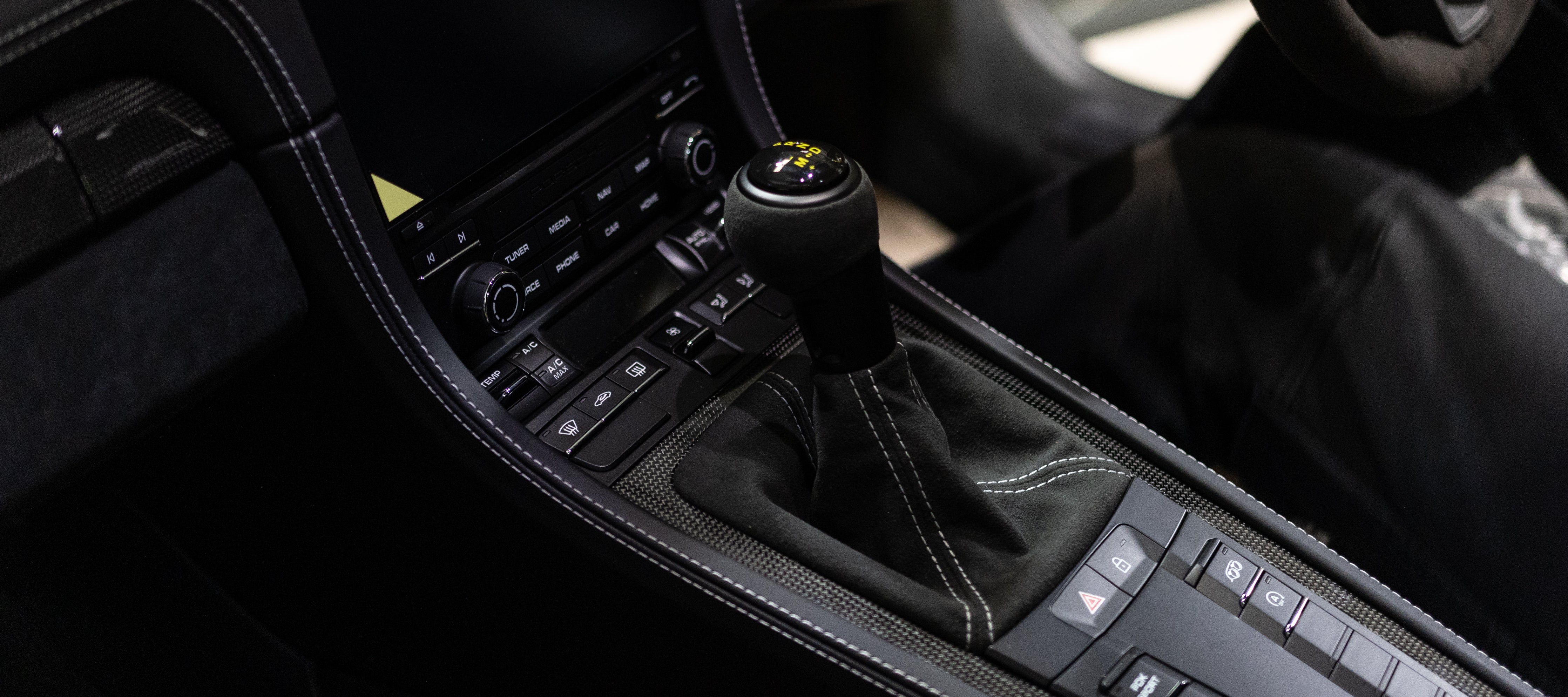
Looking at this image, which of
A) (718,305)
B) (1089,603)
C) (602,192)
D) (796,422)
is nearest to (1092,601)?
(1089,603)

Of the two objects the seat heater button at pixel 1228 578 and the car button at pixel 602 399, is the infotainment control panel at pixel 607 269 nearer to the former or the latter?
the car button at pixel 602 399

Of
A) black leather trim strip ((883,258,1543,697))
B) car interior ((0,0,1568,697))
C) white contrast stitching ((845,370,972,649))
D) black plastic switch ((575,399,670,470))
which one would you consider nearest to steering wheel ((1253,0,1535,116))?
car interior ((0,0,1568,697))

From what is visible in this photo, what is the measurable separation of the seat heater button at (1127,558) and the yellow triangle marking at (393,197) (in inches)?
17.6

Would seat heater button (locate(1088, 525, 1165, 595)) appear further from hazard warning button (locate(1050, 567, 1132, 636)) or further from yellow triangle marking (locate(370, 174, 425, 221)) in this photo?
yellow triangle marking (locate(370, 174, 425, 221))

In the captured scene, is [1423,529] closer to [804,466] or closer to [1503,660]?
[1503,660]

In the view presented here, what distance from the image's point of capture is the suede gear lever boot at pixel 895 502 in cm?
61

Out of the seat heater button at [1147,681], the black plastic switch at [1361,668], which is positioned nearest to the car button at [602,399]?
the seat heater button at [1147,681]

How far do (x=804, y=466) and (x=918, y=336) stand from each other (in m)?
0.16

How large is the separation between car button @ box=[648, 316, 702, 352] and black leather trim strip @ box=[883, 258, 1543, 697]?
150 millimetres

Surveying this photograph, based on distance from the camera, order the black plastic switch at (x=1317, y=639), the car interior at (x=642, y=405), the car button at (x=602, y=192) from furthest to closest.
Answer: the car button at (x=602, y=192)
the black plastic switch at (x=1317, y=639)
the car interior at (x=642, y=405)

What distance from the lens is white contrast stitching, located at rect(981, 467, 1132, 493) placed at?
2.24 ft

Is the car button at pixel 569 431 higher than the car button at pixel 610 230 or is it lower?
lower

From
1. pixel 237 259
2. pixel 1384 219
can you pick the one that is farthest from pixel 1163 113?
pixel 237 259

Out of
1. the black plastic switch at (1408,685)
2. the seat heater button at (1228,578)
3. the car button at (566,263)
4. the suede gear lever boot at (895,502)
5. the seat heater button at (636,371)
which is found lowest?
the black plastic switch at (1408,685)
